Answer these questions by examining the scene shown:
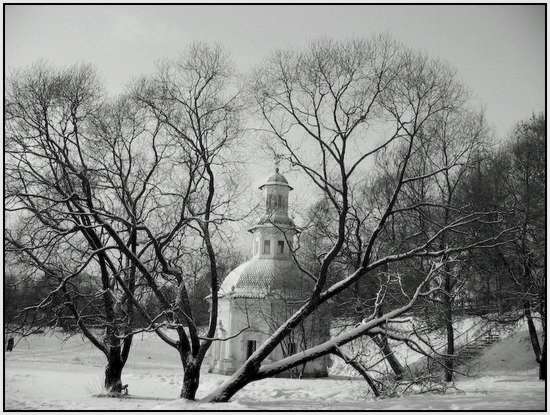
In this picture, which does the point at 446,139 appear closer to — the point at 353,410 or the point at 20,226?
the point at 353,410

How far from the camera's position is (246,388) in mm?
20484

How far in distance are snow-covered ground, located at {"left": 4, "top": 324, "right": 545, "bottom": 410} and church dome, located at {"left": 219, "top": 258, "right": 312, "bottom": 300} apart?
15.7 feet

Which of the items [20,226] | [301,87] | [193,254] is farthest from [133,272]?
[301,87]

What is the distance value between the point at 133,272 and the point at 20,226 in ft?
10.9

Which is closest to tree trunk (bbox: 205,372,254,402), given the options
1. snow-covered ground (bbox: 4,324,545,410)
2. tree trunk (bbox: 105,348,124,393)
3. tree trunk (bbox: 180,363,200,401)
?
snow-covered ground (bbox: 4,324,545,410)

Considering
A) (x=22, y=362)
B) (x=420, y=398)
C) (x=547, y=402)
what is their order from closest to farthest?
(x=547, y=402) < (x=420, y=398) < (x=22, y=362)

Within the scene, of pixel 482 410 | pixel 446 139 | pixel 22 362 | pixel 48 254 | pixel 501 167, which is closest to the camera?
pixel 482 410

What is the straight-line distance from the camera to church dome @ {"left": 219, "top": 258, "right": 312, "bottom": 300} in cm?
A: 2791

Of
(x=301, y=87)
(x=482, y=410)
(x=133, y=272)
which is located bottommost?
(x=482, y=410)

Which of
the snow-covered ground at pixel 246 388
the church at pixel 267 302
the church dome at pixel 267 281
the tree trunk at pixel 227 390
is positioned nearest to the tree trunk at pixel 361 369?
the snow-covered ground at pixel 246 388

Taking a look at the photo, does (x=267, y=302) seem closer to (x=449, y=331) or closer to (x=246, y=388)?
(x=246, y=388)

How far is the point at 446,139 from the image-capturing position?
17.4 m

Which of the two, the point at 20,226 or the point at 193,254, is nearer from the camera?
the point at 20,226

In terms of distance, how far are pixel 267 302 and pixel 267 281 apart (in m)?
1.42
